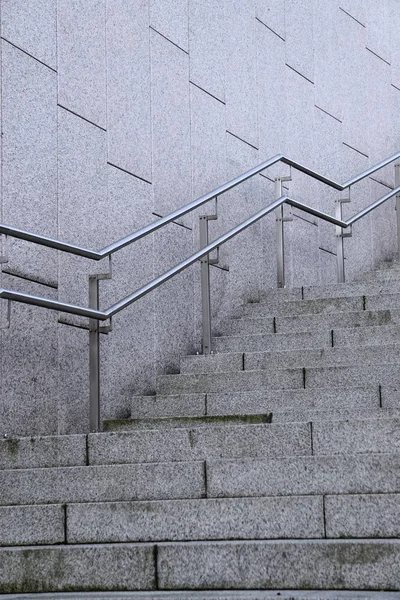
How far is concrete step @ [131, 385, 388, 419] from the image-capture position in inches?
215

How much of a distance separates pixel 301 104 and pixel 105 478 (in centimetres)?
586

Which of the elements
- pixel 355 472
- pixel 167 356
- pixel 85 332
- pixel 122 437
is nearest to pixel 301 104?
pixel 167 356

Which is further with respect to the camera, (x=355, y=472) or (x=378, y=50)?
(x=378, y=50)

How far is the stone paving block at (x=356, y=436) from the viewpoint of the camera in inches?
182

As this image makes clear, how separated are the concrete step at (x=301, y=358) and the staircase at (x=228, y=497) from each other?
3 centimetres

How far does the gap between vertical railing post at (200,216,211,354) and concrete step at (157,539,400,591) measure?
310 centimetres

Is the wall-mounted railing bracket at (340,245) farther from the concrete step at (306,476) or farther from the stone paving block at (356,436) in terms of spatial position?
the concrete step at (306,476)

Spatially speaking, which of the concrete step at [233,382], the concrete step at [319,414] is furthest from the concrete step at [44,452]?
the concrete step at [233,382]

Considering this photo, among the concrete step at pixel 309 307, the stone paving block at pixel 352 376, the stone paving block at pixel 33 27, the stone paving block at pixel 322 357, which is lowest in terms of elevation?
the stone paving block at pixel 352 376

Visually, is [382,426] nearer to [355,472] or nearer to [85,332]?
[355,472]

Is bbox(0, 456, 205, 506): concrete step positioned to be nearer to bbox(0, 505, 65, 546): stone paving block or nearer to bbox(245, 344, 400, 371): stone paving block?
bbox(0, 505, 65, 546): stone paving block

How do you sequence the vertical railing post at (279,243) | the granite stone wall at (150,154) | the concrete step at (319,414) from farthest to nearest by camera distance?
the vertical railing post at (279,243) < the granite stone wall at (150,154) < the concrete step at (319,414)

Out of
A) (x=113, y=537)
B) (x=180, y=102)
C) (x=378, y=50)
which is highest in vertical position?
(x=378, y=50)

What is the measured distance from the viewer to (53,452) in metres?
5.12
